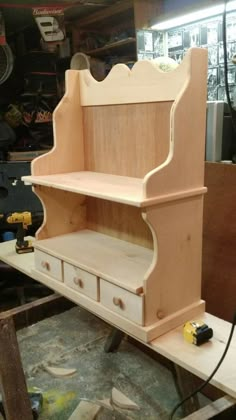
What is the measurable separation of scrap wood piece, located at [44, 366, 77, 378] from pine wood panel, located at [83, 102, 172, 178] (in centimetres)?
98

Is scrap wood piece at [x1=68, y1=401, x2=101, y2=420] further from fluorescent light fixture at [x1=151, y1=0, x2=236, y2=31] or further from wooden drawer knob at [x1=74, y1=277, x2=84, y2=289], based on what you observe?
fluorescent light fixture at [x1=151, y1=0, x2=236, y2=31]

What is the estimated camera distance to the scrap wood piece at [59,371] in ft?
5.80

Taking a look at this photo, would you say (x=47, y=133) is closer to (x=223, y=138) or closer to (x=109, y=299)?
(x=223, y=138)

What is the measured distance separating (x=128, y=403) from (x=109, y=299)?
2.58 ft

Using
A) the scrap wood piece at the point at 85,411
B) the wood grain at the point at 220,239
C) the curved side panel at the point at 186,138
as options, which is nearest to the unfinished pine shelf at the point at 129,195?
the curved side panel at the point at 186,138

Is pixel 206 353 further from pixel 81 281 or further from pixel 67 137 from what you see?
pixel 67 137

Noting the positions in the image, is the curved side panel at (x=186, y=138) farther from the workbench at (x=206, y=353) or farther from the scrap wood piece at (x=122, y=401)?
the scrap wood piece at (x=122, y=401)

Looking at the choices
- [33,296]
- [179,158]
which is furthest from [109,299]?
[33,296]

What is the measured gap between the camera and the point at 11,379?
1.06m

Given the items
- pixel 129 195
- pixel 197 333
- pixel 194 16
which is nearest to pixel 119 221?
pixel 129 195

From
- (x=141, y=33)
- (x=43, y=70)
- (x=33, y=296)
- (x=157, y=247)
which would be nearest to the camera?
(x=157, y=247)

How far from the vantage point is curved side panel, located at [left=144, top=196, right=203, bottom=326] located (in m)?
0.93

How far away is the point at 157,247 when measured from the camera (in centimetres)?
93

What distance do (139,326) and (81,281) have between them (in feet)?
0.82
